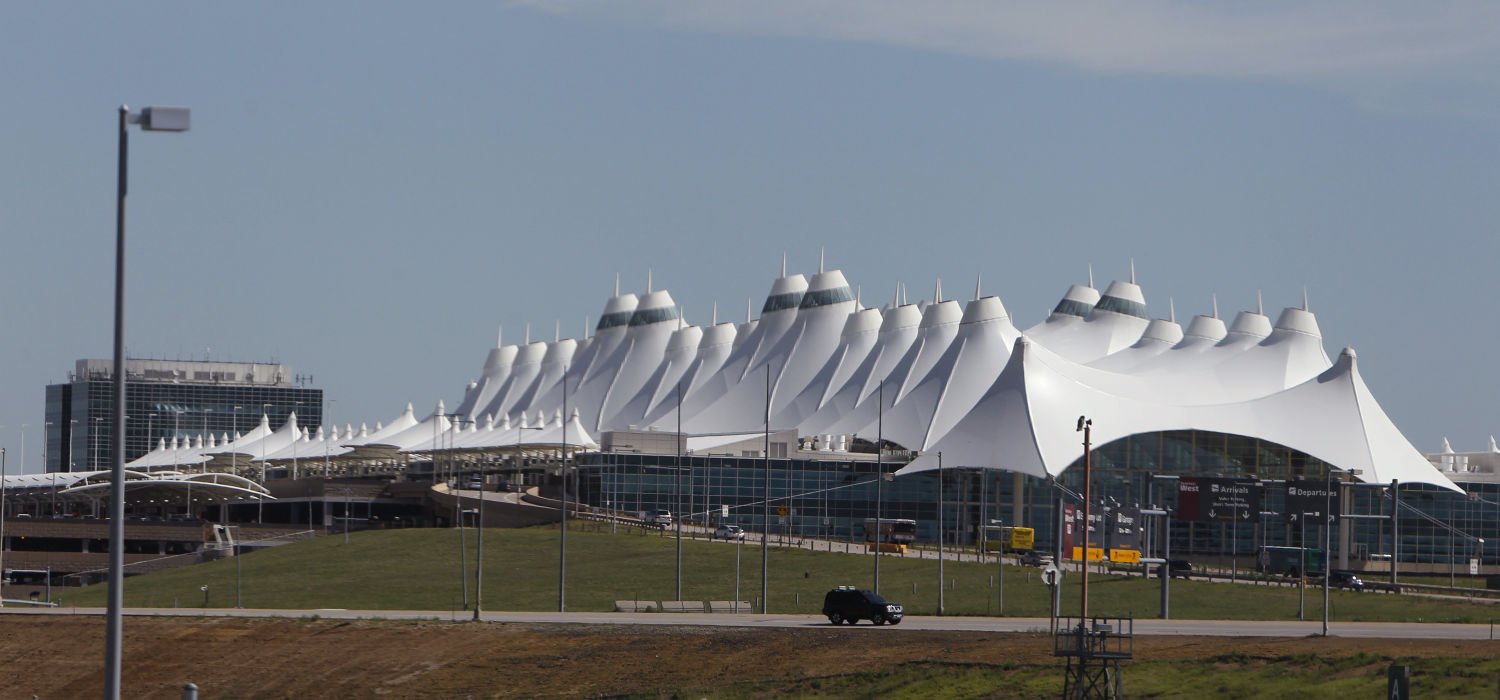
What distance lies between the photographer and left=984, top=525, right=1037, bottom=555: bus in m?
91.1

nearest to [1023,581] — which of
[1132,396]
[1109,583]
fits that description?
[1109,583]

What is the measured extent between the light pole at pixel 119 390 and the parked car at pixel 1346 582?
62065 mm

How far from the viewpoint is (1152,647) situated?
47656 mm

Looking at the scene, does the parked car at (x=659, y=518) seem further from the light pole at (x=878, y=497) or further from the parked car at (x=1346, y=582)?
the parked car at (x=1346, y=582)

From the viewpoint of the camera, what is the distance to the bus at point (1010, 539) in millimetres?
91062

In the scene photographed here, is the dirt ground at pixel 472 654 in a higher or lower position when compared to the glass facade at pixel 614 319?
lower

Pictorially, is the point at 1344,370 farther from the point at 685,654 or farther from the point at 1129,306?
the point at 685,654

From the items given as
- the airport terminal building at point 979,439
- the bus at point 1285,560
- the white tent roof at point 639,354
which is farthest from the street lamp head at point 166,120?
the white tent roof at point 639,354

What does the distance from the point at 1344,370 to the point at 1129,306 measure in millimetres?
31609

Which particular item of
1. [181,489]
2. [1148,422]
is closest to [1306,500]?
[1148,422]

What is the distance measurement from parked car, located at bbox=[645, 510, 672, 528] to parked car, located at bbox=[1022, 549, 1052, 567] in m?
19.6

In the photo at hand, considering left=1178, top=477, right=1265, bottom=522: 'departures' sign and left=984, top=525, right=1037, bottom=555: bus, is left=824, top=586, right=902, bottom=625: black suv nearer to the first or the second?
left=1178, top=477, right=1265, bottom=522: 'departures' sign

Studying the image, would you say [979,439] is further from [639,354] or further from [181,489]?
[639,354]

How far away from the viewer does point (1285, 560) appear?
93.1m
